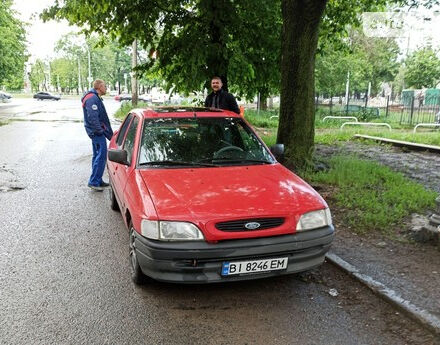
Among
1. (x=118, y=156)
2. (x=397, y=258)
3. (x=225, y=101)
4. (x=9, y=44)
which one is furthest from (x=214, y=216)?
(x=9, y=44)

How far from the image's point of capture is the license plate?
133 inches

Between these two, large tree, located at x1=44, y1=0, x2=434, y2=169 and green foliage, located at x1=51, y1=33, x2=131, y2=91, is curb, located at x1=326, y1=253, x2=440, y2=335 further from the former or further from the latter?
green foliage, located at x1=51, y1=33, x2=131, y2=91

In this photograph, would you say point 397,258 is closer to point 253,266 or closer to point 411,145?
point 253,266

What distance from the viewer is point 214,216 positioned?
132 inches

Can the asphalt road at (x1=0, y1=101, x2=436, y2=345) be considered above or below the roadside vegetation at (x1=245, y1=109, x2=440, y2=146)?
below

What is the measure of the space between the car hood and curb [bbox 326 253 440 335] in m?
0.87

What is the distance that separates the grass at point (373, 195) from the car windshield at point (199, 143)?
5.88 feet

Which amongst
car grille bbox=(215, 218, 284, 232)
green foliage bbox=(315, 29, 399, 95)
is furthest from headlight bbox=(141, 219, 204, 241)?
green foliage bbox=(315, 29, 399, 95)

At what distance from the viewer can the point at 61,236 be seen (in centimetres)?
520

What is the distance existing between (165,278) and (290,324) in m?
1.08

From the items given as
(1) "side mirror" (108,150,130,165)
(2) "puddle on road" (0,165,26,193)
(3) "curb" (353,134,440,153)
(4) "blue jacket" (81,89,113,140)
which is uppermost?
(4) "blue jacket" (81,89,113,140)

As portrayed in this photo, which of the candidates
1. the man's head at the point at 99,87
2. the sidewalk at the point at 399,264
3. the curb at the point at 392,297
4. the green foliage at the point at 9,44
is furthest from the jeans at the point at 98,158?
the green foliage at the point at 9,44

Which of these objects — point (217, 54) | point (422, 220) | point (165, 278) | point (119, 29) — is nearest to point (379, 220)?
point (422, 220)

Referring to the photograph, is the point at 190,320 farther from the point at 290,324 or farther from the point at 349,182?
the point at 349,182
